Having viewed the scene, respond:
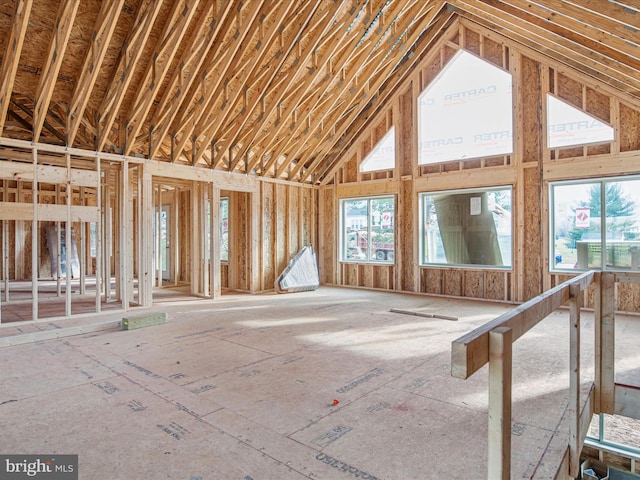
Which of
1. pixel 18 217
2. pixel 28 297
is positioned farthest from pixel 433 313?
pixel 28 297

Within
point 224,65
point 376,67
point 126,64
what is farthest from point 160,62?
point 376,67

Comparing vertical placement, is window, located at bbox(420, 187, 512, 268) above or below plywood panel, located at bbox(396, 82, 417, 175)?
below

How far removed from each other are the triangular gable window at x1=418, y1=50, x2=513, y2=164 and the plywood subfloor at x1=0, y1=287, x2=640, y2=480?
4.32 meters

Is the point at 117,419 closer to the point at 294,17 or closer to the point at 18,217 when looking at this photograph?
the point at 18,217

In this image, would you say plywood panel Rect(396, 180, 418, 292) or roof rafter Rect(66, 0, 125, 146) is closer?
roof rafter Rect(66, 0, 125, 146)

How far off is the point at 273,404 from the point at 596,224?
22.6ft

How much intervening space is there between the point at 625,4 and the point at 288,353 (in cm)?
525

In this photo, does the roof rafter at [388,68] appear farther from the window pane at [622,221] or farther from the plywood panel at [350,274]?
the window pane at [622,221]

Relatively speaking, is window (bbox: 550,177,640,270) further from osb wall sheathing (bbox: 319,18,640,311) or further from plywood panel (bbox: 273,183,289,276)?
plywood panel (bbox: 273,183,289,276)

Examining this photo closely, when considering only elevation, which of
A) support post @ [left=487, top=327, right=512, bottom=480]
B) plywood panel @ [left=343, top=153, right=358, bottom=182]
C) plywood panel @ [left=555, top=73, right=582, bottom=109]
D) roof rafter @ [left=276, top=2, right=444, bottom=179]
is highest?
roof rafter @ [left=276, top=2, right=444, bottom=179]

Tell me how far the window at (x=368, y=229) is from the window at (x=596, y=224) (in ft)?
11.8

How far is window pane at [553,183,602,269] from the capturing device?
23.0ft

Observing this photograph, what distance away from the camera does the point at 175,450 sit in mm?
2430

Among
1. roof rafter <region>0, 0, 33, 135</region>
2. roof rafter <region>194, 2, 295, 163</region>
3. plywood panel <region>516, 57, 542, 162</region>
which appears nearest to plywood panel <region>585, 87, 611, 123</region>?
plywood panel <region>516, 57, 542, 162</region>
